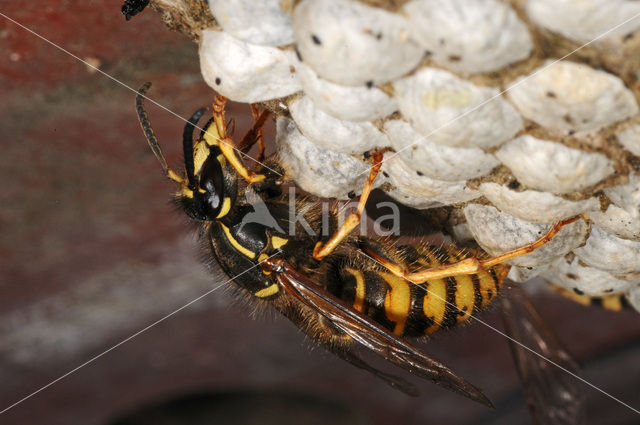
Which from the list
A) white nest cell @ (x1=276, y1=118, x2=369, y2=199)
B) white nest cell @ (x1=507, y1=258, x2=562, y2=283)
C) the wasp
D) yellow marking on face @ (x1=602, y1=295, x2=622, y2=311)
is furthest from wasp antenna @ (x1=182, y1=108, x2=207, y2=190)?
yellow marking on face @ (x1=602, y1=295, x2=622, y2=311)

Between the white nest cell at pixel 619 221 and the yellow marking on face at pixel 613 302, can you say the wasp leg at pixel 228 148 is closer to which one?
the white nest cell at pixel 619 221

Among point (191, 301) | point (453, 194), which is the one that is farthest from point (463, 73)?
point (191, 301)

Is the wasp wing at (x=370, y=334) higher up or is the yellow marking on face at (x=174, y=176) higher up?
the yellow marking on face at (x=174, y=176)

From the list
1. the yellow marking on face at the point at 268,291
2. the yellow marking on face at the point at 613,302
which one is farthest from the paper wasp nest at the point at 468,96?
the yellow marking on face at the point at 613,302

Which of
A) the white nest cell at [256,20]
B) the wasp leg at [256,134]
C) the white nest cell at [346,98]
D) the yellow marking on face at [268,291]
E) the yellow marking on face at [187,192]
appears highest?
the white nest cell at [256,20]

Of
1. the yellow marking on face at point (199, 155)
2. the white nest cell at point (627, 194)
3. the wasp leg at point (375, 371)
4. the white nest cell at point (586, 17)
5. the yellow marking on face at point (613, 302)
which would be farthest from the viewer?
the yellow marking on face at point (613, 302)

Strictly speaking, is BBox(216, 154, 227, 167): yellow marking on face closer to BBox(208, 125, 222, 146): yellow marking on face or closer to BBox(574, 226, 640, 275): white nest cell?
BBox(208, 125, 222, 146): yellow marking on face
